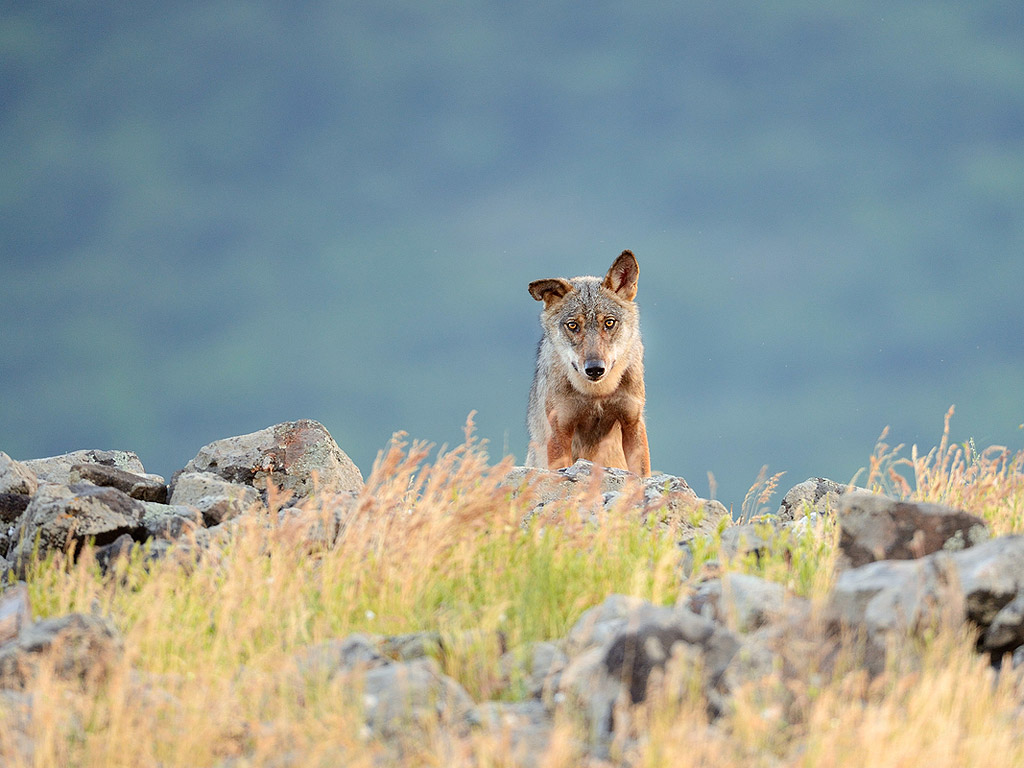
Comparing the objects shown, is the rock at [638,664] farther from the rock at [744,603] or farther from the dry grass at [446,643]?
the rock at [744,603]

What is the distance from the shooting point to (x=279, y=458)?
11.4 metres

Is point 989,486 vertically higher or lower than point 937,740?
higher

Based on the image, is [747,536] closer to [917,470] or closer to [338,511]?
[917,470]

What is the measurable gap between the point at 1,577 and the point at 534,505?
15.2 ft

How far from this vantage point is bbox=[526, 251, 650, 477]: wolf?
1248 cm

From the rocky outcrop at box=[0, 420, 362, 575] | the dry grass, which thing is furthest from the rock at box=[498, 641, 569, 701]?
the rocky outcrop at box=[0, 420, 362, 575]

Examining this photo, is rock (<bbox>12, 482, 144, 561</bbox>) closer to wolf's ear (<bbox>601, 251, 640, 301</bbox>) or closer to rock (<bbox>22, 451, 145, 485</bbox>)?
rock (<bbox>22, 451, 145, 485</bbox>)

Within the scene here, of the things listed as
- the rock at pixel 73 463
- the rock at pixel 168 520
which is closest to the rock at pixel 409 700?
the rock at pixel 168 520

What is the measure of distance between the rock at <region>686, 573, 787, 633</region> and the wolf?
6878 millimetres

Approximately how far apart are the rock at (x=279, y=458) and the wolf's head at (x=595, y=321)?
125 inches

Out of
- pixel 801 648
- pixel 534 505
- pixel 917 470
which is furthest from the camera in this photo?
pixel 534 505

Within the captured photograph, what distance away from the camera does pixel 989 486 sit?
8297mm

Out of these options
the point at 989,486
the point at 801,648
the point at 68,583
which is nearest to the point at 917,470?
the point at 989,486

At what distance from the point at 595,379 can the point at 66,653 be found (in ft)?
26.5
